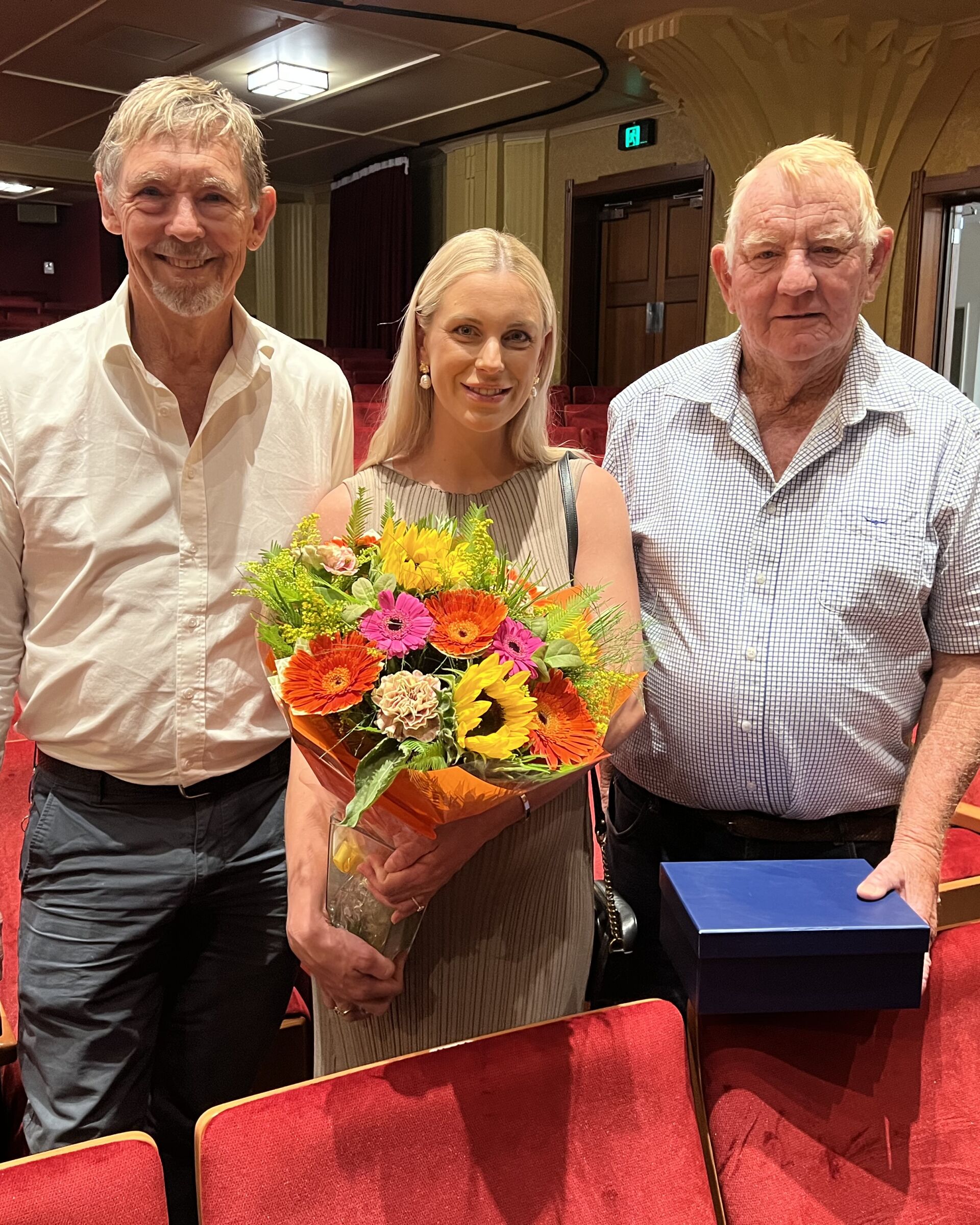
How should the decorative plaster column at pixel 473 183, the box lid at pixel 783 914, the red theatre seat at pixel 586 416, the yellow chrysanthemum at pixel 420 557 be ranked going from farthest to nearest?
1. the decorative plaster column at pixel 473 183
2. the red theatre seat at pixel 586 416
3. the box lid at pixel 783 914
4. the yellow chrysanthemum at pixel 420 557

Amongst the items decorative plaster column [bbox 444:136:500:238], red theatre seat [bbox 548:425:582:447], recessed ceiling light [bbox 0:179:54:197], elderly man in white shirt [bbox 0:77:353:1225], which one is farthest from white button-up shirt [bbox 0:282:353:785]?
recessed ceiling light [bbox 0:179:54:197]

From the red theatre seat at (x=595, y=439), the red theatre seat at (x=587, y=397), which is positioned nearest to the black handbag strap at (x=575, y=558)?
the red theatre seat at (x=595, y=439)

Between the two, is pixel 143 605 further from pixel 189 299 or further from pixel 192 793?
pixel 189 299

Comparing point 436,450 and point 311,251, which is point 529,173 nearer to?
point 311,251

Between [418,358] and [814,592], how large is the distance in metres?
0.63

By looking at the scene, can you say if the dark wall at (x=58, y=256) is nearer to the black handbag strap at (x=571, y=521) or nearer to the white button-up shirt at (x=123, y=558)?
the white button-up shirt at (x=123, y=558)

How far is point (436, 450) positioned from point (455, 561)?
0.43 m

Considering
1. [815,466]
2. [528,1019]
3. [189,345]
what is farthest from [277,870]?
[815,466]

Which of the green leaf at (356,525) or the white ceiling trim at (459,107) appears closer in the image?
the green leaf at (356,525)

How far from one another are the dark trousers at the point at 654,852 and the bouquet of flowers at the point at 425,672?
0.54 m

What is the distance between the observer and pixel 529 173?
10648 millimetres

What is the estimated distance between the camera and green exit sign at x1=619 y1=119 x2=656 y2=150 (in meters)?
9.47

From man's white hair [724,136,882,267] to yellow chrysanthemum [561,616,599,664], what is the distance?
29.5 inches

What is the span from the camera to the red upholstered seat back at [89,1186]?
1.05 meters
